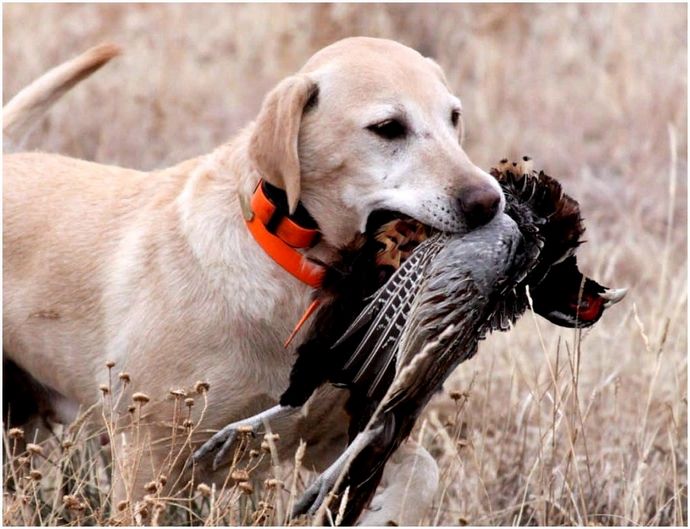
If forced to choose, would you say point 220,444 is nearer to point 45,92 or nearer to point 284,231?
point 284,231

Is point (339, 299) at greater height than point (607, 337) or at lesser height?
greater

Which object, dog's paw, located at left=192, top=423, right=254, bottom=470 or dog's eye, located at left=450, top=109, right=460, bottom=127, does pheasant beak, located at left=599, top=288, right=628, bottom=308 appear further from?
dog's paw, located at left=192, top=423, right=254, bottom=470

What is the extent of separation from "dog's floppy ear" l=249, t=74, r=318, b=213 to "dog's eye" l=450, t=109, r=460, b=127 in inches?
15.5

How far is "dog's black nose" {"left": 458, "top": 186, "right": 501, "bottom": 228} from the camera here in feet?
10.0

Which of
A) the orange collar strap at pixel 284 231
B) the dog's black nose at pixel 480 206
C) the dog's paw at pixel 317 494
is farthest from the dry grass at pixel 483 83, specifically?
the dog's paw at pixel 317 494

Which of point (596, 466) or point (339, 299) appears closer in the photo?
point (339, 299)

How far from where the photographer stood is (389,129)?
11.0ft

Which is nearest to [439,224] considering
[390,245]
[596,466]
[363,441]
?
[390,245]

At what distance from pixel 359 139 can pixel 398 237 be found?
33 centimetres

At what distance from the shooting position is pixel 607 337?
530cm

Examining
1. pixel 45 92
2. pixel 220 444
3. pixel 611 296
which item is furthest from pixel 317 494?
pixel 45 92

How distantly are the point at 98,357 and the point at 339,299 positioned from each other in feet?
3.31

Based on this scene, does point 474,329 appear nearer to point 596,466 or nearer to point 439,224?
point 439,224

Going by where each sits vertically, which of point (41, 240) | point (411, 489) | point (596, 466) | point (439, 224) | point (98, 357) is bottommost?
point (596, 466)
